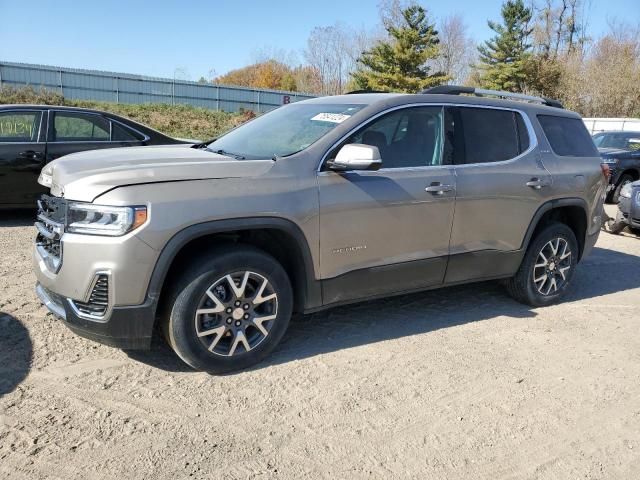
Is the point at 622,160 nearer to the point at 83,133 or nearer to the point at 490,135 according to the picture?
the point at 490,135

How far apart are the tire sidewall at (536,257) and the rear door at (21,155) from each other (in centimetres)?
593

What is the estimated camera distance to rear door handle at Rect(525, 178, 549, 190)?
475cm

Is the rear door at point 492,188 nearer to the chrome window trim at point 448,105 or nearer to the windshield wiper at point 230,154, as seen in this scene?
the chrome window trim at point 448,105

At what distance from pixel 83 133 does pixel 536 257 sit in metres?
5.92

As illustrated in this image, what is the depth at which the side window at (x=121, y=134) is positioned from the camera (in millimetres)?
7703

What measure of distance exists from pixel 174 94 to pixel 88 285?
30.9 meters

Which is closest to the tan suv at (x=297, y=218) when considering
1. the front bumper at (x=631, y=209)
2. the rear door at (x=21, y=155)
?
the rear door at (x=21, y=155)

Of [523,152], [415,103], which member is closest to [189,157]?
[415,103]

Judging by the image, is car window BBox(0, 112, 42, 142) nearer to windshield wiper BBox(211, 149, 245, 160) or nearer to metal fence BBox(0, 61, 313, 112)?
windshield wiper BBox(211, 149, 245, 160)

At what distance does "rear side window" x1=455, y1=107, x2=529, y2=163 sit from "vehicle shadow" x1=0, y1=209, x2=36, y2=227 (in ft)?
19.4

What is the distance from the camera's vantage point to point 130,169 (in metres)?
3.21

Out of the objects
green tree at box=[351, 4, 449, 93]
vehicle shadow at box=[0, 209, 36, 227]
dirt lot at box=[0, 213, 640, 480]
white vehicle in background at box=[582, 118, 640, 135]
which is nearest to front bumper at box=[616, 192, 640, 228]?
dirt lot at box=[0, 213, 640, 480]

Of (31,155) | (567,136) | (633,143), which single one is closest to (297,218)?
(567,136)

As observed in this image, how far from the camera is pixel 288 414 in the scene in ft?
10.3
